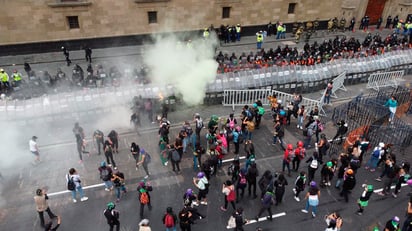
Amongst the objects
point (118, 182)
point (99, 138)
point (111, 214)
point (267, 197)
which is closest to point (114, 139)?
point (99, 138)

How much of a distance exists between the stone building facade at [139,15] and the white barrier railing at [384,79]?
9.53 m

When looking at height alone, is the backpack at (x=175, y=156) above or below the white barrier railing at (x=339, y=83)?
below

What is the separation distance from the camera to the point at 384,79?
1891 cm

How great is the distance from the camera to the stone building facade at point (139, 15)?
20.4 meters

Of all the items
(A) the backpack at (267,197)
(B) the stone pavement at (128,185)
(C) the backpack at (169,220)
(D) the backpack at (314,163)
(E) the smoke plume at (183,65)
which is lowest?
(B) the stone pavement at (128,185)

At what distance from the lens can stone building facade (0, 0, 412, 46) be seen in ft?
66.8

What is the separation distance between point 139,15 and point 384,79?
15.9 meters

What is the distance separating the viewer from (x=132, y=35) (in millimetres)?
22938

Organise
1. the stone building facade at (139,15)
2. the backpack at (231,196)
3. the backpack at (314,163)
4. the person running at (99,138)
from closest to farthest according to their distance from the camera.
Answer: the backpack at (231,196) < the backpack at (314,163) < the person running at (99,138) < the stone building facade at (139,15)

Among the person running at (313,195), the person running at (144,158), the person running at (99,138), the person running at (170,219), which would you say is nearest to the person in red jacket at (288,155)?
the person running at (313,195)

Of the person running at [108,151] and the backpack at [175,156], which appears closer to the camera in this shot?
the backpack at [175,156]

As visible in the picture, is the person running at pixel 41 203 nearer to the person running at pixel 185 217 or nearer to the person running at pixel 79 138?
the person running at pixel 79 138

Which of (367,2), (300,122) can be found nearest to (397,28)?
(367,2)

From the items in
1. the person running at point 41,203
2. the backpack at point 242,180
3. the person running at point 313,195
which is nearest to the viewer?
the person running at point 41,203
